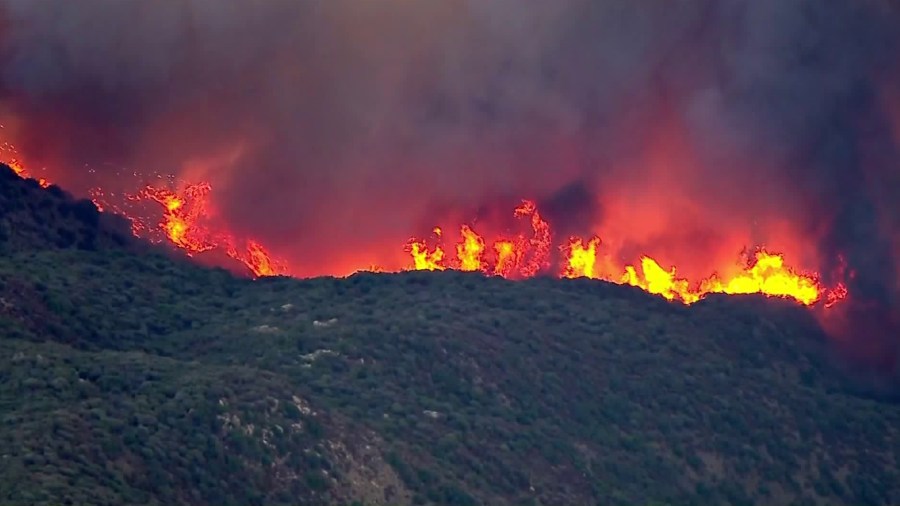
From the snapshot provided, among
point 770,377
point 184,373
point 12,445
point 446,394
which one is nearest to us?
point 12,445

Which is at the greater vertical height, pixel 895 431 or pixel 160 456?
pixel 895 431

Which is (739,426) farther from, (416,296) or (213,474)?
(213,474)

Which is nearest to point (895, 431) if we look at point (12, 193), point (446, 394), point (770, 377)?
point (770, 377)

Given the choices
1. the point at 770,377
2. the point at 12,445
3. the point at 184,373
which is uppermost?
the point at 770,377

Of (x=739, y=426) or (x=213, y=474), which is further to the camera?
(x=739, y=426)

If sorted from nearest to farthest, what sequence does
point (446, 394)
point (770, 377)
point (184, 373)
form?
point (184, 373)
point (446, 394)
point (770, 377)

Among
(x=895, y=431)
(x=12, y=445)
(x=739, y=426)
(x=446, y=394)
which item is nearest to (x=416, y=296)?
(x=446, y=394)
